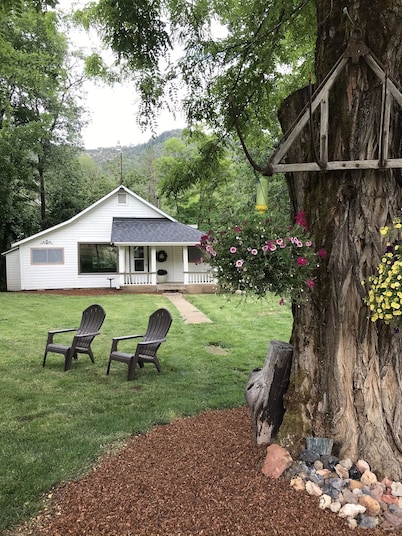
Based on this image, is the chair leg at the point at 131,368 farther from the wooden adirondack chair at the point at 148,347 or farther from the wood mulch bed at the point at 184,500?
the wood mulch bed at the point at 184,500

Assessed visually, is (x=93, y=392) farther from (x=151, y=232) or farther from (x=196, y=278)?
(x=151, y=232)

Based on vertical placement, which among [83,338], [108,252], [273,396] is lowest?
[83,338]

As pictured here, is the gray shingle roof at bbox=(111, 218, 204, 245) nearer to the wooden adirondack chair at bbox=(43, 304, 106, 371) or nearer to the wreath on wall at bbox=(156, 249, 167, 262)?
the wreath on wall at bbox=(156, 249, 167, 262)

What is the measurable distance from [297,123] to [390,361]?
183cm

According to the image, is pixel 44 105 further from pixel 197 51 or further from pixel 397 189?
pixel 397 189

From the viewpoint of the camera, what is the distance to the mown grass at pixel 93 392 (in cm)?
365

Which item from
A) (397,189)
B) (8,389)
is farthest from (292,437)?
(8,389)

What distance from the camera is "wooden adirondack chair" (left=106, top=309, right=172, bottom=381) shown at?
6500 mm

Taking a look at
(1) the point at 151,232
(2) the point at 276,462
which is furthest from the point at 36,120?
(2) the point at 276,462

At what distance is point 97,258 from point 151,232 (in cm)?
303

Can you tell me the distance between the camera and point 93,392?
5.89 metres

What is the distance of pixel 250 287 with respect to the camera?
290 cm

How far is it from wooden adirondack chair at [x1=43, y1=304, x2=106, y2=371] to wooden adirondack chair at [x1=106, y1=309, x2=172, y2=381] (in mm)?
692

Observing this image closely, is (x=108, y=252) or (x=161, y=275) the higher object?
(x=108, y=252)
